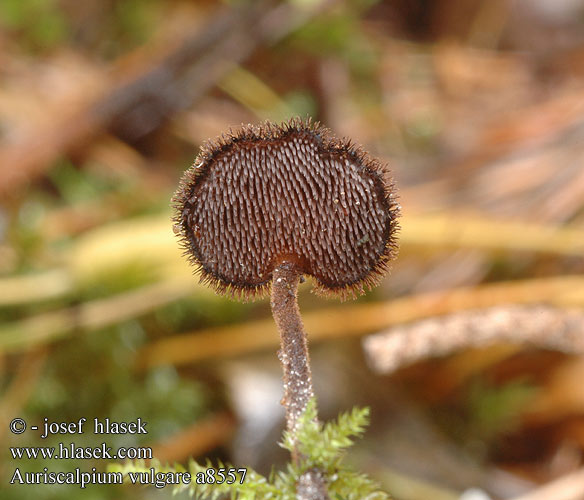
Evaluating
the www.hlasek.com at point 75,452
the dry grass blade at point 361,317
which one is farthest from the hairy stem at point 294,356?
the dry grass blade at point 361,317

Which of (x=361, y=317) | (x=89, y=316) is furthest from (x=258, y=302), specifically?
(x=89, y=316)

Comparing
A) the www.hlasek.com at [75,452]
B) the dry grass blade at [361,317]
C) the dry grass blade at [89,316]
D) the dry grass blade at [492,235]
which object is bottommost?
the www.hlasek.com at [75,452]

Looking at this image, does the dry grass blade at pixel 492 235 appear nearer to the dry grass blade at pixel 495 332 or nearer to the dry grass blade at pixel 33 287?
the dry grass blade at pixel 495 332

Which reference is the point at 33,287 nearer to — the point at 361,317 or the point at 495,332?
the point at 361,317

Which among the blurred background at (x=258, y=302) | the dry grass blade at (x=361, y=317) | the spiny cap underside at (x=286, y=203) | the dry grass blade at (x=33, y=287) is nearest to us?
the spiny cap underside at (x=286, y=203)

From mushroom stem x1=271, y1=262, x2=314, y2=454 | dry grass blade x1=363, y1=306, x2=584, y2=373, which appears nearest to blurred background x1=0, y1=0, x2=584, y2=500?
dry grass blade x1=363, y1=306, x2=584, y2=373

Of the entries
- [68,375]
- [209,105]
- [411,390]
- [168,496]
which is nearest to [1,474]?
[68,375]

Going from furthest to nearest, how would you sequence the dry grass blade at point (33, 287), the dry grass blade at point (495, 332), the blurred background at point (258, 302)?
A: the dry grass blade at point (33, 287) < the blurred background at point (258, 302) < the dry grass blade at point (495, 332)

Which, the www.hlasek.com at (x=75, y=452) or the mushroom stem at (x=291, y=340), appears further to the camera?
the www.hlasek.com at (x=75, y=452)
